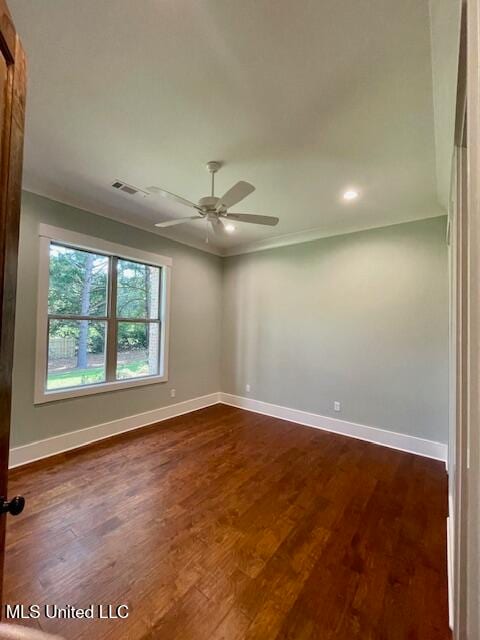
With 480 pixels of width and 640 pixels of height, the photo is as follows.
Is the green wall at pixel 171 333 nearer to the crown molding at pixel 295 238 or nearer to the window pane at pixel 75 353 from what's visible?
the window pane at pixel 75 353

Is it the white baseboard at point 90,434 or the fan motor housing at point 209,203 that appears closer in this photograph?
the fan motor housing at point 209,203

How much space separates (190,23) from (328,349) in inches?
136

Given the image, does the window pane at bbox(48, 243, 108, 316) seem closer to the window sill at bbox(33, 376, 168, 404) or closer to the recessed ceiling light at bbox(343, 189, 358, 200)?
the window sill at bbox(33, 376, 168, 404)

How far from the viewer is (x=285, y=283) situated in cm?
425

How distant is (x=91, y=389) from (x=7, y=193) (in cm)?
297

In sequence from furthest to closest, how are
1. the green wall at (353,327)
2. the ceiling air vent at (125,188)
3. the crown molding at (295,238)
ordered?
the crown molding at (295,238), the green wall at (353,327), the ceiling air vent at (125,188)

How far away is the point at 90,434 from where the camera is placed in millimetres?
3211

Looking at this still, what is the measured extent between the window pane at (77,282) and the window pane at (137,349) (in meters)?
0.43

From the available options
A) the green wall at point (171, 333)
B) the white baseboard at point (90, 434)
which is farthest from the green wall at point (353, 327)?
the white baseboard at point (90, 434)

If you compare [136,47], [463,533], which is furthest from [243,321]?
[463,533]

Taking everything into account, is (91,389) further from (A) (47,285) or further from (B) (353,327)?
(B) (353,327)

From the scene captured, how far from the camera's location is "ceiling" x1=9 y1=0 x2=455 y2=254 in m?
1.24

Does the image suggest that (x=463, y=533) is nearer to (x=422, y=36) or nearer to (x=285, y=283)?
(x=422, y=36)

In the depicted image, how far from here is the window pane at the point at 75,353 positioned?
3.03 m
